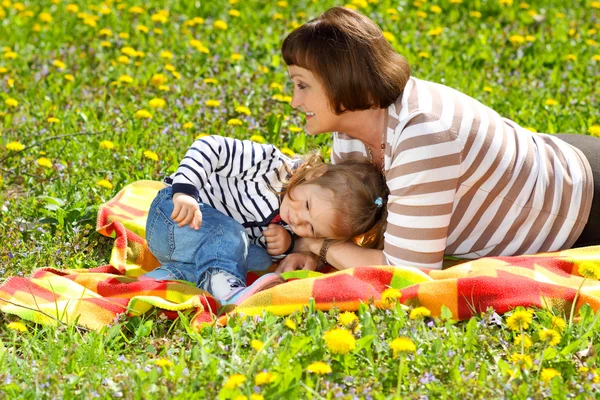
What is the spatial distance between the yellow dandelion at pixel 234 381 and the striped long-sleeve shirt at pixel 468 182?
106 cm

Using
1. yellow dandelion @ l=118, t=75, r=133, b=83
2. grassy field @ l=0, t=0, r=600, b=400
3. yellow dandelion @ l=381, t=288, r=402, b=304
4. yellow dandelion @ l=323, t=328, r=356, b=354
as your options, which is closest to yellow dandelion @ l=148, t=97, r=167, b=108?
grassy field @ l=0, t=0, r=600, b=400

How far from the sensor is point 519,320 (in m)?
2.58

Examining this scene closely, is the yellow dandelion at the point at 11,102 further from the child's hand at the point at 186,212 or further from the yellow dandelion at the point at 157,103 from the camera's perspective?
the child's hand at the point at 186,212

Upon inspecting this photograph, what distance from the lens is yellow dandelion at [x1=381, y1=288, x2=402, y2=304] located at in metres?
2.71

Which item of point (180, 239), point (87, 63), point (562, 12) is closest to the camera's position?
point (180, 239)

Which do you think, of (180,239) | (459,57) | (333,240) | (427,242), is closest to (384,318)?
(427,242)

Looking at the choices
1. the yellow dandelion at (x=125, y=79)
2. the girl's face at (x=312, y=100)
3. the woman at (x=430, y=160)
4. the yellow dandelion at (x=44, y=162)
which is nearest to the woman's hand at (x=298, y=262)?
the woman at (x=430, y=160)

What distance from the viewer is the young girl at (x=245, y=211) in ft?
10.6

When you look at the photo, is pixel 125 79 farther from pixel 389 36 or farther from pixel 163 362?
pixel 163 362

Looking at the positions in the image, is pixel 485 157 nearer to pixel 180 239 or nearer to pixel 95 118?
pixel 180 239

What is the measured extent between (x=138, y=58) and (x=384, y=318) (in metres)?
3.39

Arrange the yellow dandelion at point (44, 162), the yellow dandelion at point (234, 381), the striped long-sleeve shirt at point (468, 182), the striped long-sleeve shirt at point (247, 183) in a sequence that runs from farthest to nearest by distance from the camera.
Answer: the yellow dandelion at point (44, 162) → the striped long-sleeve shirt at point (247, 183) → the striped long-sleeve shirt at point (468, 182) → the yellow dandelion at point (234, 381)

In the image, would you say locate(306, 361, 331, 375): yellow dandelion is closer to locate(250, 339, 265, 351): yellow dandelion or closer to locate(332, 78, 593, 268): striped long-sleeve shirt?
locate(250, 339, 265, 351): yellow dandelion

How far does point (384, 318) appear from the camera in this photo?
8.91 ft
